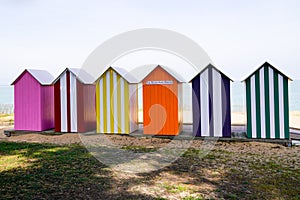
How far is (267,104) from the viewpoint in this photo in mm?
10312

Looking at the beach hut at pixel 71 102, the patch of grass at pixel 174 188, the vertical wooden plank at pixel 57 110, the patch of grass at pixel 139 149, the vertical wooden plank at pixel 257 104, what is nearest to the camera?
the patch of grass at pixel 174 188

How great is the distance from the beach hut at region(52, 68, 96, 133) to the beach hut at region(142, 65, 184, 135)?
2513mm

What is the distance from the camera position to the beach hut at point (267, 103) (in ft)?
33.5

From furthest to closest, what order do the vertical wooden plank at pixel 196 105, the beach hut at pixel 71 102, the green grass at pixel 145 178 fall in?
1. the beach hut at pixel 71 102
2. the vertical wooden plank at pixel 196 105
3. the green grass at pixel 145 178

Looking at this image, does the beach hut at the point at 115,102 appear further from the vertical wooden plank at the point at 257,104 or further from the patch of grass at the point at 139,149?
the vertical wooden plank at the point at 257,104

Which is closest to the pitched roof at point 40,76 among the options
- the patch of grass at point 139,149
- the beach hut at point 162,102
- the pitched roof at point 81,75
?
the pitched roof at point 81,75

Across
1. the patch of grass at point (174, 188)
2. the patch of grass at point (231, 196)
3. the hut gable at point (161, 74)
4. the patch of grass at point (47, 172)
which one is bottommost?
the patch of grass at point (231, 196)

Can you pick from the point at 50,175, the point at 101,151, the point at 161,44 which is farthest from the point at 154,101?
the point at 50,175

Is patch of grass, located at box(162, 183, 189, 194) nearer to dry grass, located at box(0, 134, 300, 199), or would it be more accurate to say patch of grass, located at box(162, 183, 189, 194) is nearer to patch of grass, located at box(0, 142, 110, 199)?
dry grass, located at box(0, 134, 300, 199)

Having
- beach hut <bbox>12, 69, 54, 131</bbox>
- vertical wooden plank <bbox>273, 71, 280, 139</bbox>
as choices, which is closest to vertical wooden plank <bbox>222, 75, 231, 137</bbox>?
vertical wooden plank <bbox>273, 71, 280, 139</bbox>

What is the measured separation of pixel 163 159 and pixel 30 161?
331cm

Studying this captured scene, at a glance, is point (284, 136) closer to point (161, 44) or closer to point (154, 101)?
point (154, 101)

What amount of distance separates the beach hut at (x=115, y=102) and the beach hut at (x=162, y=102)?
2.12 feet

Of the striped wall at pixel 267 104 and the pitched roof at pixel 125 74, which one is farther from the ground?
the pitched roof at pixel 125 74
